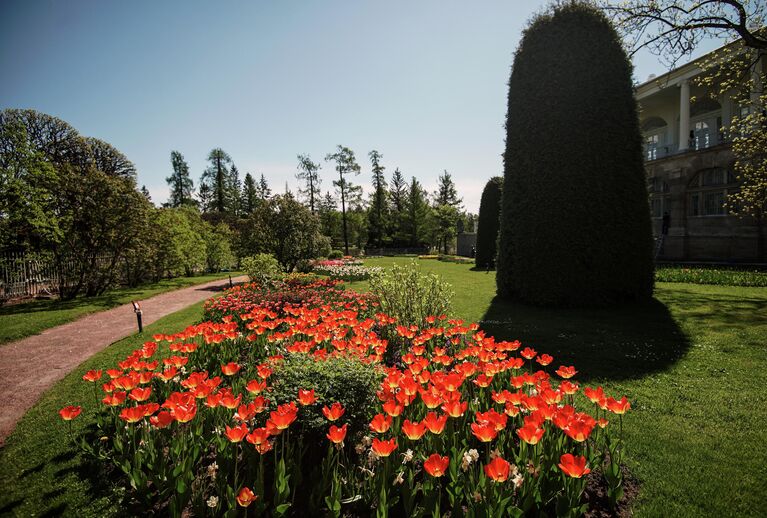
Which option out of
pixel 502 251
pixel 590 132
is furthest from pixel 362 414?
pixel 590 132

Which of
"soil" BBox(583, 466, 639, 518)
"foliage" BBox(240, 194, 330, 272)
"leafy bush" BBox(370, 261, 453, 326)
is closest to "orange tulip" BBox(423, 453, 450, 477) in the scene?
"soil" BBox(583, 466, 639, 518)

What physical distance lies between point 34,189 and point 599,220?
19671 millimetres

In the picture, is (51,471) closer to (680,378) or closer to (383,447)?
(383,447)

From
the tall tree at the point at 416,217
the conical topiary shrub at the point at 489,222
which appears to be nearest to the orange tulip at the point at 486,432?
the conical topiary shrub at the point at 489,222

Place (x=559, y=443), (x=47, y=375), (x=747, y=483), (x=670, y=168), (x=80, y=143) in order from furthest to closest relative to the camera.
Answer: (x=80, y=143), (x=670, y=168), (x=47, y=375), (x=747, y=483), (x=559, y=443)

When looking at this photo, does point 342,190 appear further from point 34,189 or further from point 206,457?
point 206,457

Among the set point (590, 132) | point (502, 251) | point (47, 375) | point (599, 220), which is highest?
point (590, 132)

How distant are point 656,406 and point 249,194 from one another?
63996mm

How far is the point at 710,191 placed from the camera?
21.5 meters

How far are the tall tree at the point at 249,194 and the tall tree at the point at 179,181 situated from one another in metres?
8.19

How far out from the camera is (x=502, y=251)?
1066 cm

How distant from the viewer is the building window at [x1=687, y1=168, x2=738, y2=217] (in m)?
20.8

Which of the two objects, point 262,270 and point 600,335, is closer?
point 600,335

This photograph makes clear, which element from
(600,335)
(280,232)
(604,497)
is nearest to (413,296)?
(600,335)
